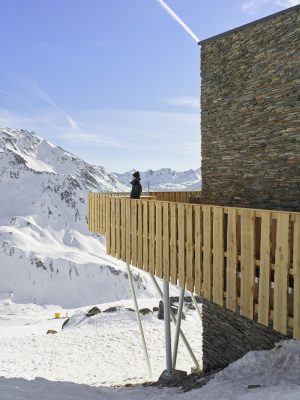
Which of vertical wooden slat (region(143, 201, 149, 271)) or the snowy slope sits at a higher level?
vertical wooden slat (region(143, 201, 149, 271))

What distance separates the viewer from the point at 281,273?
20.8 feet

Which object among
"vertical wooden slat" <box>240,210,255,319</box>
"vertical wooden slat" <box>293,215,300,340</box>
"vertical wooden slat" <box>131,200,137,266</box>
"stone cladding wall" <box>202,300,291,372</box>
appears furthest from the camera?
"vertical wooden slat" <box>131,200,137,266</box>

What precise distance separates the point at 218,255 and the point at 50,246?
139548 mm

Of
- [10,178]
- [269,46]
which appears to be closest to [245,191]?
[269,46]

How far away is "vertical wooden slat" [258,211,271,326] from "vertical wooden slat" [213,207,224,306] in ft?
3.63

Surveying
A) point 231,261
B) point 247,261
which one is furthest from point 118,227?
point 247,261

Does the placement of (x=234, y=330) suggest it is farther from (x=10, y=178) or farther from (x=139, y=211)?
(x=10, y=178)

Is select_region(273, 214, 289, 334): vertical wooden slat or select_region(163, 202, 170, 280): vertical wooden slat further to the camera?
select_region(163, 202, 170, 280): vertical wooden slat

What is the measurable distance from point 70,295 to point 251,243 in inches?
4300

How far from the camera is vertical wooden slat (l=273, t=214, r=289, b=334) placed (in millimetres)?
6180

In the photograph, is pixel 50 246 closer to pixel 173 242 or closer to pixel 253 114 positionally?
pixel 173 242

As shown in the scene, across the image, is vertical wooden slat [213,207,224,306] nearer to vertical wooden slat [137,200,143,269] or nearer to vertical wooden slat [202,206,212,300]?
vertical wooden slat [202,206,212,300]

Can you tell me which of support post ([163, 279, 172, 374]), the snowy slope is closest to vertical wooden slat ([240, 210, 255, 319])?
the snowy slope

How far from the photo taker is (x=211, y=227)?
8055 mm
